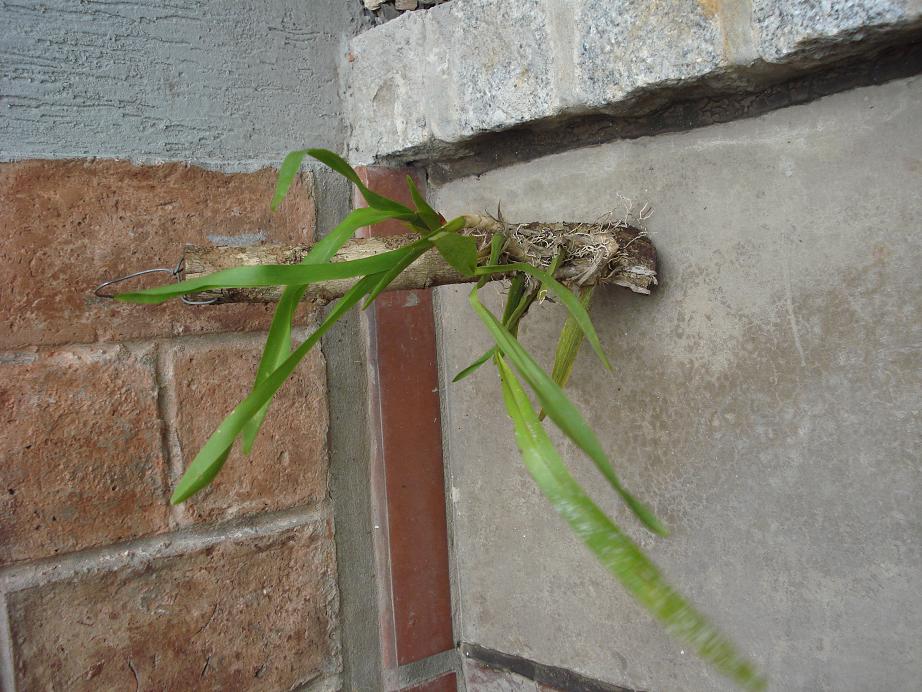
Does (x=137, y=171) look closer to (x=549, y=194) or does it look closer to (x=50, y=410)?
(x=50, y=410)

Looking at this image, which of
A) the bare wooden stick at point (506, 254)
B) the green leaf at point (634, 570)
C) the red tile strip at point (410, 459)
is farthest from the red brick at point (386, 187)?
the green leaf at point (634, 570)

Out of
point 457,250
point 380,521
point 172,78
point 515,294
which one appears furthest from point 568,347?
point 172,78

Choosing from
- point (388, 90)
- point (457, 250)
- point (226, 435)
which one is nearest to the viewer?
point (226, 435)

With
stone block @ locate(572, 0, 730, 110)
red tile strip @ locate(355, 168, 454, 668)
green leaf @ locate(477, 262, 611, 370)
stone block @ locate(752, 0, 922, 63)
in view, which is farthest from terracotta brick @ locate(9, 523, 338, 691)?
stone block @ locate(752, 0, 922, 63)

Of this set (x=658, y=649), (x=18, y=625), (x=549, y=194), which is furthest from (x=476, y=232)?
(x=18, y=625)

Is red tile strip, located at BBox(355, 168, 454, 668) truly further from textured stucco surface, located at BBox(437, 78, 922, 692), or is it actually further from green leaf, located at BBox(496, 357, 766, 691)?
green leaf, located at BBox(496, 357, 766, 691)

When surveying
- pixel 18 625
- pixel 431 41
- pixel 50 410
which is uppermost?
pixel 431 41

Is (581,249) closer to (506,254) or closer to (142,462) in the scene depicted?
(506,254)
